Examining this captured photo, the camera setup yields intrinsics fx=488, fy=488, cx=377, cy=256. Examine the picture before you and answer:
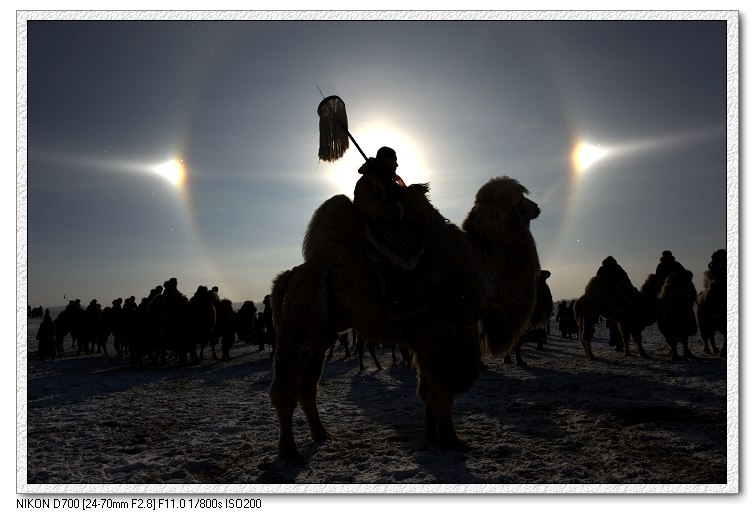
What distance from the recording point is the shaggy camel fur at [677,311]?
1287cm

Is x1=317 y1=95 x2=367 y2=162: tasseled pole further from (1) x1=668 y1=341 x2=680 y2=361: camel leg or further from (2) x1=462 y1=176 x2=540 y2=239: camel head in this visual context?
(1) x1=668 y1=341 x2=680 y2=361: camel leg

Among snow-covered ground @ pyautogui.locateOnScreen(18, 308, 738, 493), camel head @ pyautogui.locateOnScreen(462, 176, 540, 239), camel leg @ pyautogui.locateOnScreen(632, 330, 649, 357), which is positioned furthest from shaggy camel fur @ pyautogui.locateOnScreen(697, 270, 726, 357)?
camel head @ pyautogui.locateOnScreen(462, 176, 540, 239)

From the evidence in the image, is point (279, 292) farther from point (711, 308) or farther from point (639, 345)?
point (639, 345)

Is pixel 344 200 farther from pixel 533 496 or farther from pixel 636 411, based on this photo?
pixel 636 411

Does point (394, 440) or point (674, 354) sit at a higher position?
point (394, 440)

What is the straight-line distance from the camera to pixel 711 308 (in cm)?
1244

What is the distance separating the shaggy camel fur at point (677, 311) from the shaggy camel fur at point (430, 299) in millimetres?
10012

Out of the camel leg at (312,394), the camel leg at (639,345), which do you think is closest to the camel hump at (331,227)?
the camel leg at (312,394)

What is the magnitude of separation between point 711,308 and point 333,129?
11835mm

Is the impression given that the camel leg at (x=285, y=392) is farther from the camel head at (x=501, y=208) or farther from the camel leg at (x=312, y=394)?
the camel head at (x=501, y=208)

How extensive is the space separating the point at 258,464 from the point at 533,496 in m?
2.43

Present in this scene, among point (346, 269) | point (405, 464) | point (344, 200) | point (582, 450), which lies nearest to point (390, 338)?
point (346, 269)

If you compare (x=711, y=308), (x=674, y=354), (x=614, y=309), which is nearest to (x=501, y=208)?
(x=674, y=354)

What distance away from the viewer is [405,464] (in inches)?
171
